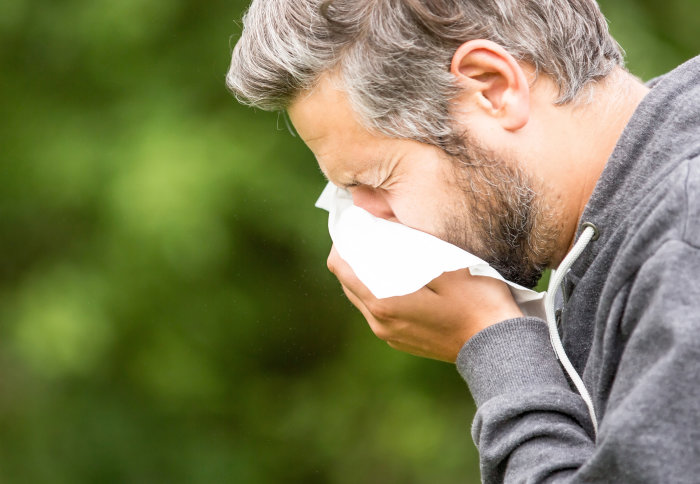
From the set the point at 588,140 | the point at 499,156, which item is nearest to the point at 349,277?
the point at 499,156

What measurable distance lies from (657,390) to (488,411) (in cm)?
39

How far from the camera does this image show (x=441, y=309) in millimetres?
1729

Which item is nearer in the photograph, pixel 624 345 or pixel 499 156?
pixel 624 345

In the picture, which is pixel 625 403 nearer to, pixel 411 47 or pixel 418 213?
pixel 418 213

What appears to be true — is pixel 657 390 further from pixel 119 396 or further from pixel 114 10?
pixel 119 396

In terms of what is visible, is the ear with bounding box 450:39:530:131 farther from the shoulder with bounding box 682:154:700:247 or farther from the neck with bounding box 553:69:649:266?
the shoulder with bounding box 682:154:700:247

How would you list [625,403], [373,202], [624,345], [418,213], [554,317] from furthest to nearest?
[373,202] → [418,213] → [554,317] → [624,345] → [625,403]

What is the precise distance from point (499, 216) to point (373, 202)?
278 mm

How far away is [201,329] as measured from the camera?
3719mm

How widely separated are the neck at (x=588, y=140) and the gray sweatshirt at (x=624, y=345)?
0.13 metres

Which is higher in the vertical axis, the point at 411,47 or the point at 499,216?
the point at 411,47

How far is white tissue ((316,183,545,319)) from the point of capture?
1.66 metres

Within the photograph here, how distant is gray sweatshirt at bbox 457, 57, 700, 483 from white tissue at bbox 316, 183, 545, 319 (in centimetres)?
11

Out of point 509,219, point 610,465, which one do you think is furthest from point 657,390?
point 509,219
